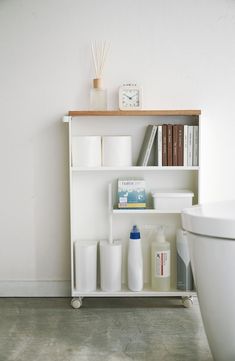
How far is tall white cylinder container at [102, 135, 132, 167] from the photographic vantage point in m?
2.62

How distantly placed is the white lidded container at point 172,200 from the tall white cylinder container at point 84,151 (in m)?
0.39

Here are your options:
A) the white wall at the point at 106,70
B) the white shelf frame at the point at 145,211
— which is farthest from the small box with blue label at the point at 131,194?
the white wall at the point at 106,70

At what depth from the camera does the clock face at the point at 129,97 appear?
104 inches

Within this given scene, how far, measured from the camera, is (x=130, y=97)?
2641mm

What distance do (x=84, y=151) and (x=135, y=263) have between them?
2.18 ft

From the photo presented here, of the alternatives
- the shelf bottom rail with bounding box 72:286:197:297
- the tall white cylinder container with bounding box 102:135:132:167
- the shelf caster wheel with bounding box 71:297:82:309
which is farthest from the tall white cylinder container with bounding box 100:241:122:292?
the tall white cylinder container with bounding box 102:135:132:167

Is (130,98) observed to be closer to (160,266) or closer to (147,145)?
(147,145)

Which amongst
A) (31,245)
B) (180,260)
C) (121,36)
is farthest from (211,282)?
(121,36)

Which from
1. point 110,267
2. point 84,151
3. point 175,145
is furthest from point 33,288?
point 175,145

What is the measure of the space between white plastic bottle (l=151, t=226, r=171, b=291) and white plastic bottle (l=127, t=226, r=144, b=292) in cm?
8

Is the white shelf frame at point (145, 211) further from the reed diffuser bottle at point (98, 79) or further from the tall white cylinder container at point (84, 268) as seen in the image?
the reed diffuser bottle at point (98, 79)

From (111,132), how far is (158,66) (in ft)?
1.49

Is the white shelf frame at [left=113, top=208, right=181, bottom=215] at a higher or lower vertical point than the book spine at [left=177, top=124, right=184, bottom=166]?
lower

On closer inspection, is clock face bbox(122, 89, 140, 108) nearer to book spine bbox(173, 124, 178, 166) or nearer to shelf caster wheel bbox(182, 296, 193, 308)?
book spine bbox(173, 124, 178, 166)
